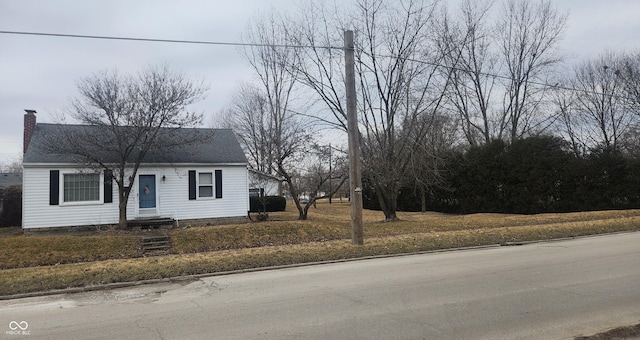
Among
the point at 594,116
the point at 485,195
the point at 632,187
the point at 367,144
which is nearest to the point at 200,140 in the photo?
the point at 367,144

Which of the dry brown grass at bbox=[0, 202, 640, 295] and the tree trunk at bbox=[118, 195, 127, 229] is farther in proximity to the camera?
the tree trunk at bbox=[118, 195, 127, 229]

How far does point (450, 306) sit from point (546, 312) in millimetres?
1270

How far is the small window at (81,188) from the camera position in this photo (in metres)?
19.0

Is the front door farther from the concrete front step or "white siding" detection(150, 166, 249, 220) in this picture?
the concrete front step

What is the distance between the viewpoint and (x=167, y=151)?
20.9m

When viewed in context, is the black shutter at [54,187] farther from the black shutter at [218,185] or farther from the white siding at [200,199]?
the black shutter at [218,185]

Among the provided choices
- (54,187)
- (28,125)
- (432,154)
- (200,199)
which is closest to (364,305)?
(200,199)

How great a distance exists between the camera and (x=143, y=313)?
21.7 feet

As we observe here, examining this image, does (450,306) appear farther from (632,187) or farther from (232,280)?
(632,187)

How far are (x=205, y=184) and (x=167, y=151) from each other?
2.36m

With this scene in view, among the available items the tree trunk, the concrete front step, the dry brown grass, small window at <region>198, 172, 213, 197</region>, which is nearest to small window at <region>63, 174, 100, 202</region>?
the tree trunk

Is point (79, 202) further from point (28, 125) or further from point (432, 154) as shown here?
point (432, 154)

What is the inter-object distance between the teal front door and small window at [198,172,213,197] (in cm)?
209

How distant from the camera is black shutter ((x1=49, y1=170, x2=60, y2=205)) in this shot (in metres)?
→ 18.6
